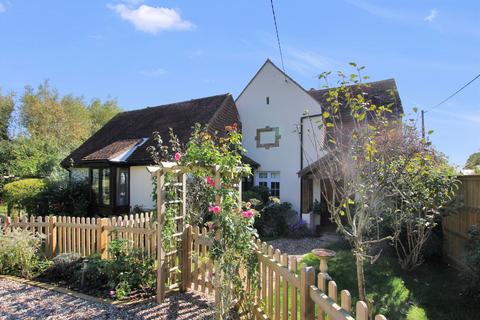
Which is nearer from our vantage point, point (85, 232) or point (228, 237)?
point (228, 237)

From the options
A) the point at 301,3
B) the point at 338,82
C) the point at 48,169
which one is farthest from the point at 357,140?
the point at 48,169

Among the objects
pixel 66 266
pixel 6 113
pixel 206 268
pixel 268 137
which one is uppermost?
pixel 6 113

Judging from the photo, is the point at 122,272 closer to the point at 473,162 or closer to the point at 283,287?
the point at 283,287

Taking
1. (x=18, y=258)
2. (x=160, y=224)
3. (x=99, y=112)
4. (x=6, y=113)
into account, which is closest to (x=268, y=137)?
(x=160, y=224)

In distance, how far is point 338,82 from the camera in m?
5.00

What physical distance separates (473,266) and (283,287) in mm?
3729

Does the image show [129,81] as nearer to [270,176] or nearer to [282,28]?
[270,176]

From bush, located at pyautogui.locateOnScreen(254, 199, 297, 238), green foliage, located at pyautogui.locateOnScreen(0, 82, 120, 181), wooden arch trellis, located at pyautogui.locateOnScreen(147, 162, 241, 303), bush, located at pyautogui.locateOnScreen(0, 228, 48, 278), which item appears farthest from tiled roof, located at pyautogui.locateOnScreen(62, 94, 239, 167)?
green foliage, located at pyautogui.locateOnScreen(0, 82, 120, 181)

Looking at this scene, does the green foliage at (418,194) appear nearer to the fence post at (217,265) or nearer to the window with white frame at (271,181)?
the fence post at (217,265)

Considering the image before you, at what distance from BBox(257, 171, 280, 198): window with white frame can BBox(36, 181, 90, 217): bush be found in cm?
774

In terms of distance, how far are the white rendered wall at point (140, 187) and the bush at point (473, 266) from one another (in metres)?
10.7

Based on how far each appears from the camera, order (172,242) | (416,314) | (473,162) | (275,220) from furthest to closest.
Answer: (473,162) < (275,220) < (172,242) < (416,314)

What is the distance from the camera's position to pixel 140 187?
43.7ft

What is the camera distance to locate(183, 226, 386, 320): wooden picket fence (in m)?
2.30
